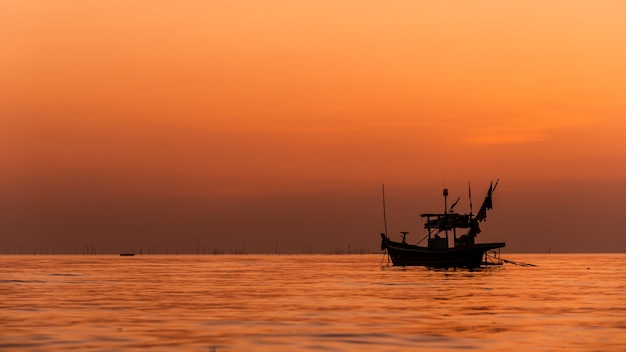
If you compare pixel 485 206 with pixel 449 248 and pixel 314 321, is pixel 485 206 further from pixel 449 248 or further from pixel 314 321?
pixel 314 321

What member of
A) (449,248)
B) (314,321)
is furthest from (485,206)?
(314,321)

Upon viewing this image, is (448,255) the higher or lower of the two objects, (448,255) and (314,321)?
the higher

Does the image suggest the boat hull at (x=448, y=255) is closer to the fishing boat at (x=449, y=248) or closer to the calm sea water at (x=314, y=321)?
the fishing boat at (x=449, y=248)

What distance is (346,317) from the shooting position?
177 feet

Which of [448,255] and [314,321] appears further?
[448,255]

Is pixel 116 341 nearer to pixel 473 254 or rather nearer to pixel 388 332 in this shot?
pixel 388 332

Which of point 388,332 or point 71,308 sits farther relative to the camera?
point 71,308

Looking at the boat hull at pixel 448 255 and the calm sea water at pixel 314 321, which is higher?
the boat hull at pixel 448 255

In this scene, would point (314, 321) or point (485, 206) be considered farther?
point (485, 206)

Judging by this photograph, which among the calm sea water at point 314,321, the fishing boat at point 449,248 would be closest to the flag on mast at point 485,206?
the fishing boat at point 449,248

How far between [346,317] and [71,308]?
17.4m

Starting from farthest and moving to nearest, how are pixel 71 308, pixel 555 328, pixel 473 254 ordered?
pixel 473 254, pixel 71 308, pixel 555 328

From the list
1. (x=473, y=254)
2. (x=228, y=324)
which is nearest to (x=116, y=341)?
(x=228, y=324)

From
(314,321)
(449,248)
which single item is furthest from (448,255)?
(314,321)
